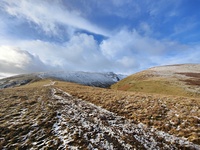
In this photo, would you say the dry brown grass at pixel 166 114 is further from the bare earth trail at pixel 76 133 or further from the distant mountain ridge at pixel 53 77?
the distant mountain ridge at pixel 53 77

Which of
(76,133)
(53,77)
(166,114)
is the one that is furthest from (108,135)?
(53,77)

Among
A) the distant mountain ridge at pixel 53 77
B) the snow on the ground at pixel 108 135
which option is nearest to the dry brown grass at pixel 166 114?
the snow on the ground at pixel 108 135

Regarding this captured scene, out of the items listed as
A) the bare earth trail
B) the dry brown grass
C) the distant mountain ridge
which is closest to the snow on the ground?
the bare earth trail

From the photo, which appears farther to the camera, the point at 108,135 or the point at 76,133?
the point at 108,135

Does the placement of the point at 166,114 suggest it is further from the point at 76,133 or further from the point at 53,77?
the point at 53,77

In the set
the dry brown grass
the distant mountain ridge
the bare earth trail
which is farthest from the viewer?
the distant mountain ridge

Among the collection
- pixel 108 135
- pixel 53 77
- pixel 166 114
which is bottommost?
pixel 108 135

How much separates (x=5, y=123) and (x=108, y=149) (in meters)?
8.24

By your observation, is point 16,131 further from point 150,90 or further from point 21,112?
point 150,90

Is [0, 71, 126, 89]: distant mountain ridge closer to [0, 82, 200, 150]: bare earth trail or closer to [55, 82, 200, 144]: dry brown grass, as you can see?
[0, 82, 200, 150]: bare earth trail

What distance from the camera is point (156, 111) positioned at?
12.8 meters

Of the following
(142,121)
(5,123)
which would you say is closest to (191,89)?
(142,121)

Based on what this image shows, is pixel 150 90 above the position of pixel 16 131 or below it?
above

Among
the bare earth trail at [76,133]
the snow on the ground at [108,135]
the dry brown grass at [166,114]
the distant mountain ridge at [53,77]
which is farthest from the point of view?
the distant mountain ridge at [53,77]
